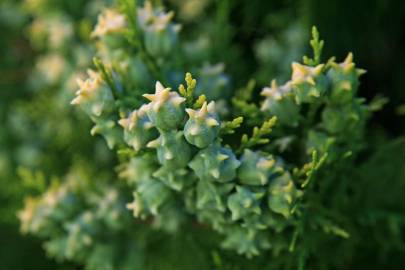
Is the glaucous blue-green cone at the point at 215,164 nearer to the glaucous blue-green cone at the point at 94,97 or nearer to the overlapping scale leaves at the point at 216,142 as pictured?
the overlapping scale leaves at the point at 216,142

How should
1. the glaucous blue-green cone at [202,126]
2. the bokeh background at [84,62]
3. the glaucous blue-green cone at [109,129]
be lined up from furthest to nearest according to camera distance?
the bokeh background at [84,62] < the glaucous blue-green cone at [109,129] < the glaucous blue-green cone at [202,126]

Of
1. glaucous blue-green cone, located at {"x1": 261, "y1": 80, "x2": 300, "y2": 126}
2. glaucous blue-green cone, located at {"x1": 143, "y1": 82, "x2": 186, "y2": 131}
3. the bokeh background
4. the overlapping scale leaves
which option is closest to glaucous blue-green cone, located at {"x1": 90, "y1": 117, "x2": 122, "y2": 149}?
the overlapping scale leaves

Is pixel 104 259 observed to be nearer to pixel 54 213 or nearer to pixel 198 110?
pixel 54 213

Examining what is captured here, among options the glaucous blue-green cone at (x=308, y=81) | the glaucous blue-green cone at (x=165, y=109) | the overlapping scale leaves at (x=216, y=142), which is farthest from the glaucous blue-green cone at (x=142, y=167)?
the glaucous blue-green cone at (x=308, y=81)

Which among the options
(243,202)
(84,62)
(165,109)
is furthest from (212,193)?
(84,62)

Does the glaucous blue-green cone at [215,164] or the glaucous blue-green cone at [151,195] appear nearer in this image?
the glaucous blue-green cone at [215,164]
